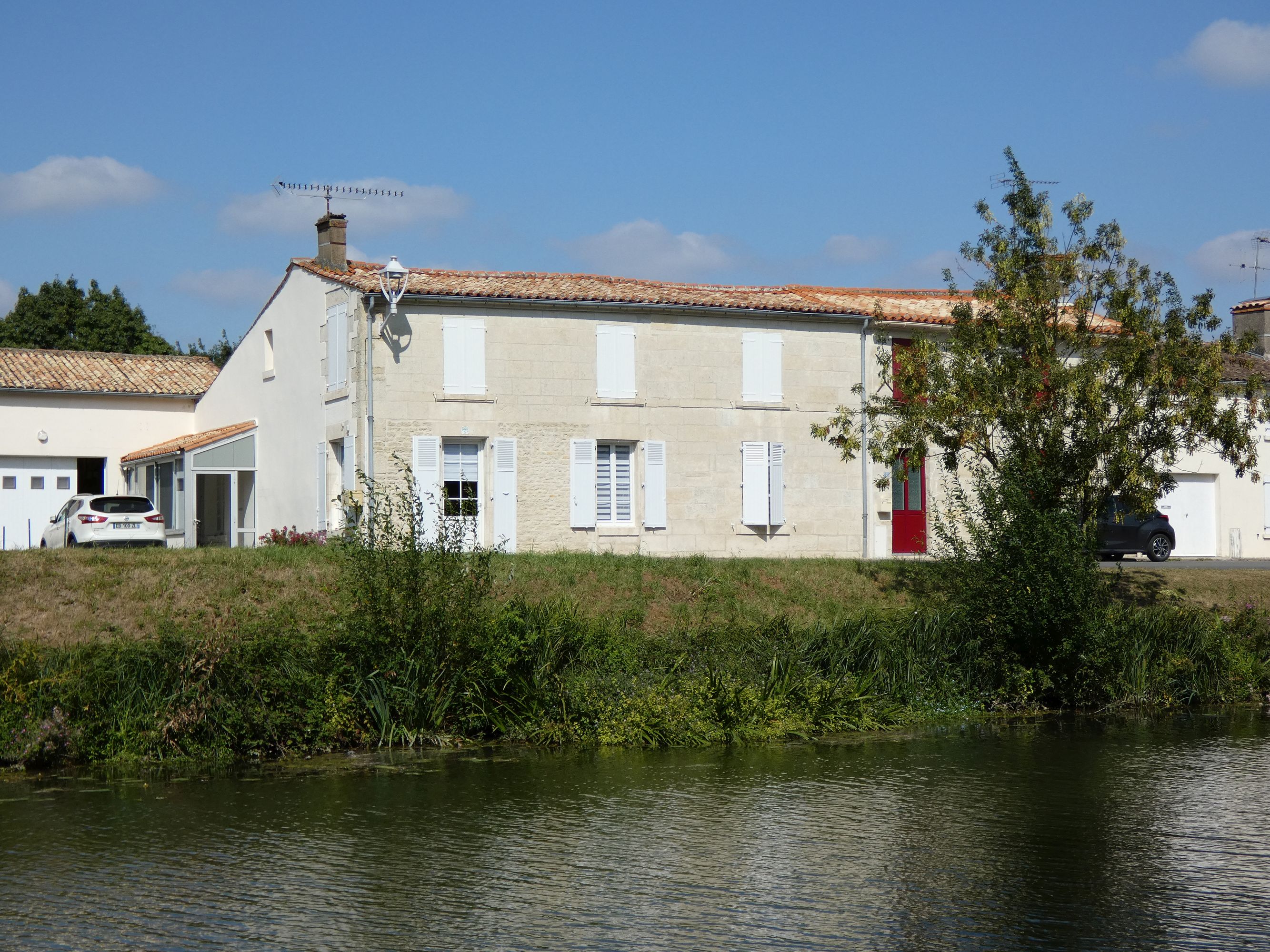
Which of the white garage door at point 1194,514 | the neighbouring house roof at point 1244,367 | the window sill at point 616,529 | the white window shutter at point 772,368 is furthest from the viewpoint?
the white garage door at point 1194,514

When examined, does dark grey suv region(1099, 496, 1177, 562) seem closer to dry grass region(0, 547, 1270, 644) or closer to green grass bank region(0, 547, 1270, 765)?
dry grass region(0, 547, 1270, 644)

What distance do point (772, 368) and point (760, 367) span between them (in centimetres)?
24

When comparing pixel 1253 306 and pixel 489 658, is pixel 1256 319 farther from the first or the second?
pixel 489 658

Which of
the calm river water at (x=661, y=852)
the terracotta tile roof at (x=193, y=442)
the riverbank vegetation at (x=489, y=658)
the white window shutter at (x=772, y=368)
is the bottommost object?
the calm river water at (x=661, y=852)

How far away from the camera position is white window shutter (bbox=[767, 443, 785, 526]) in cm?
2588

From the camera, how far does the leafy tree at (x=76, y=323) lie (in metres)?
47.6

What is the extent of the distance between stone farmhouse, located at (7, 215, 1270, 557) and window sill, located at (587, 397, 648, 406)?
0.04 m

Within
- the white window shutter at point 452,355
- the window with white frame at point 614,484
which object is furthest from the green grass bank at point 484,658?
the white window shutter at point 452,355

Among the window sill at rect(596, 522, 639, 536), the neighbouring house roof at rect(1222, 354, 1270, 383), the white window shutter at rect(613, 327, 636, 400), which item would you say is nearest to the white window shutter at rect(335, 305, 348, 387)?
the white window shutter at rect(613, 327, 636, 400)

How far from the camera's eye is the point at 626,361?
25.6 meters

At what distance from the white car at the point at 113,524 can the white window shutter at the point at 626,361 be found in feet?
28.2

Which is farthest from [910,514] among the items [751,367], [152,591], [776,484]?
[152,591]

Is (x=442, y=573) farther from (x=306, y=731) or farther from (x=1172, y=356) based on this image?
(x=1172, y=356)

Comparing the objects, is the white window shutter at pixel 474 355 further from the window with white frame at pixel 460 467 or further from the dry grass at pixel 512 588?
the dry grass at pixel 512 588
